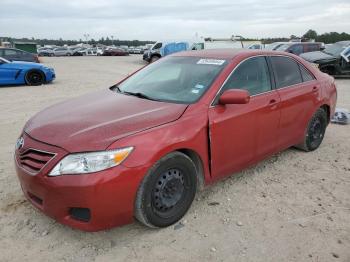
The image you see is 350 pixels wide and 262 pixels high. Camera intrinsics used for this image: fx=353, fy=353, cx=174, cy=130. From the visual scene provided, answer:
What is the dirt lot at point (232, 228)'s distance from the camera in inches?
113

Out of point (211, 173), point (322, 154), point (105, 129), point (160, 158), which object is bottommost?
point (322, 154)

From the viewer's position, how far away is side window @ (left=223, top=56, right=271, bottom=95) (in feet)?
12.3

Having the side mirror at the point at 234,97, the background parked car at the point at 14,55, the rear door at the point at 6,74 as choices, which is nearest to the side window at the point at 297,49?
the rear door at the point at 6,74

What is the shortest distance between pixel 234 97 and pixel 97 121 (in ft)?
4.28

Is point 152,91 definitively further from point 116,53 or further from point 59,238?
point 116,53

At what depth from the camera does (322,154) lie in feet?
16.9

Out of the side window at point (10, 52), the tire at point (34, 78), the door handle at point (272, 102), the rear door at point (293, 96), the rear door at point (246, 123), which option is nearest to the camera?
the rear door at point (246, 123)

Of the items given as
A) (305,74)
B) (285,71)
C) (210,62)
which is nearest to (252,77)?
(210,62)

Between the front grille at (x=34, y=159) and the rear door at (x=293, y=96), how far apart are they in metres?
2.75

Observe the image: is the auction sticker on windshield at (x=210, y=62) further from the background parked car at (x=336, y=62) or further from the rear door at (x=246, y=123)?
the background parked car at (x=336, y=62)

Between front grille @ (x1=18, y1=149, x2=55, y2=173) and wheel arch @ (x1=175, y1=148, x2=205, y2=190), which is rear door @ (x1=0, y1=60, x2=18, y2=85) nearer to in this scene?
front grille @ (x1=18, y1=149, x2=55, y2=173)

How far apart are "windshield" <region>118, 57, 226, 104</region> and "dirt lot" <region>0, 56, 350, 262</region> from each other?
1151 millimetres

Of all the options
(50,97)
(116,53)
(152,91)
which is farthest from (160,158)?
(116,53)

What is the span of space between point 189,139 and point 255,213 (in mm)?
1033
